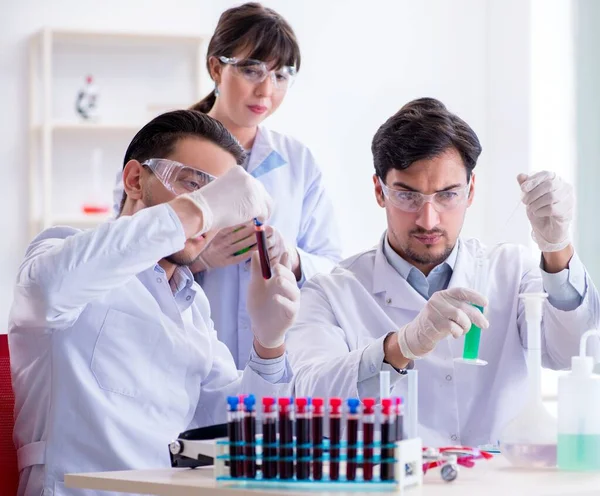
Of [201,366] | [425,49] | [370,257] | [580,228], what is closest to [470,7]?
[425,49]

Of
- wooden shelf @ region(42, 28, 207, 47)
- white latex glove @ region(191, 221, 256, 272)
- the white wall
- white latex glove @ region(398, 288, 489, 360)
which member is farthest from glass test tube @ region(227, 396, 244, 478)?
the white wall

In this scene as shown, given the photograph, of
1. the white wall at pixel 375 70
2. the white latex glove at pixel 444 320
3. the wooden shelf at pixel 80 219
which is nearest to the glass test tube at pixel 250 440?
the white latex glove at pixel 444 320

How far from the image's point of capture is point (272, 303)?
5.92 ft

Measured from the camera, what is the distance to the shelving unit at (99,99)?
441 cm

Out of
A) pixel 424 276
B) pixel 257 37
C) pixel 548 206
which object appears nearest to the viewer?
pixel 548 206

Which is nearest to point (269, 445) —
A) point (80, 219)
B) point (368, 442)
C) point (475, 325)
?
point (368, 442)

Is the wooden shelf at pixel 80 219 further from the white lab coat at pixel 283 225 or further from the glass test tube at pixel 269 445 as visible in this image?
the glass test tube at pixel 269 445

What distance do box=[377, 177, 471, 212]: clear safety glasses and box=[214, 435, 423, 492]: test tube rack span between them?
0.91 metres

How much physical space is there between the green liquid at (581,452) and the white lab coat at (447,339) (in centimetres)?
58

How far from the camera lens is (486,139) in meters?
5.05

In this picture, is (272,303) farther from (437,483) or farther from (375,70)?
(375,70)

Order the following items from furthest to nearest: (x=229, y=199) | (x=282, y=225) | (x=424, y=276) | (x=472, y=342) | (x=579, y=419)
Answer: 1. (x=282, y=225)
2. (x=424, y=276)
3. (x=472, y=342)
4. (x=229, y=199)
5. (x=579, y=419)

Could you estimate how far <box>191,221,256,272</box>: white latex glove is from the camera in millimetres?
2383

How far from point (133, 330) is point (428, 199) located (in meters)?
0.69
